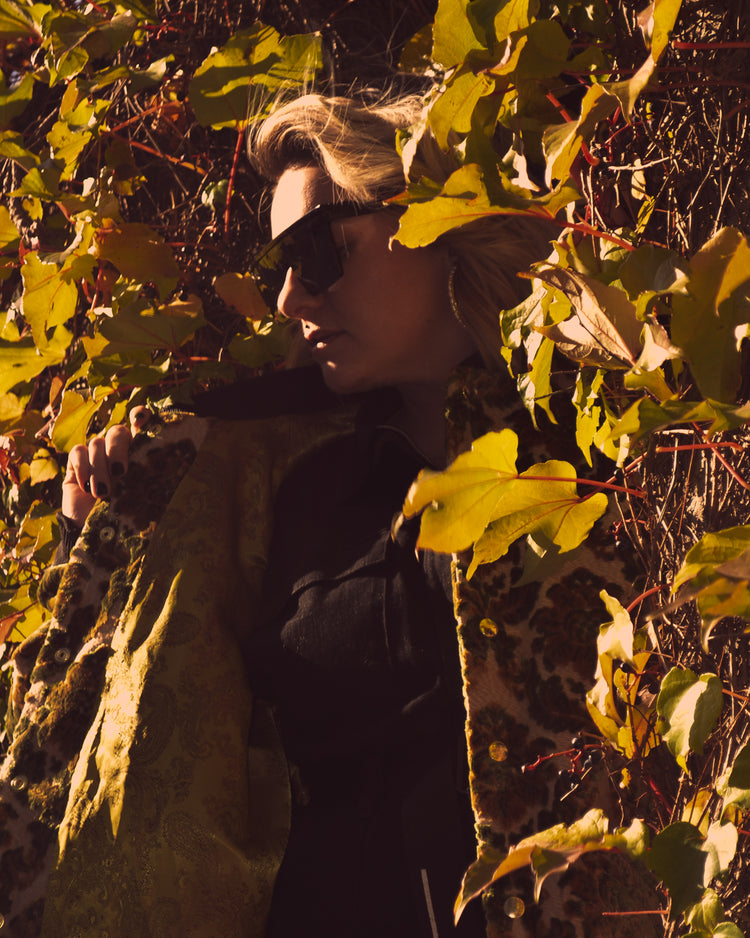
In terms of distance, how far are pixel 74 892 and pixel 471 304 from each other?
1.04 meters

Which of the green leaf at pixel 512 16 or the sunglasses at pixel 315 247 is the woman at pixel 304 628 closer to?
the sunglasses at pixel 315 247

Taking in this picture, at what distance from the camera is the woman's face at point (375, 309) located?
141cm

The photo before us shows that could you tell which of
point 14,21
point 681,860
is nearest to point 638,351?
point 681,860

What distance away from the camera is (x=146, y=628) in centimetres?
145

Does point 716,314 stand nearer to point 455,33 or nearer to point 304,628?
point 455,33

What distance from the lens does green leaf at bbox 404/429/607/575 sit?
63 centimetres

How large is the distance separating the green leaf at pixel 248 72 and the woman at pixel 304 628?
2.3 inches

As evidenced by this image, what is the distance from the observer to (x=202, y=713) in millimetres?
1386

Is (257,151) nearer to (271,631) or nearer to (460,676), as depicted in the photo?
(271,631)

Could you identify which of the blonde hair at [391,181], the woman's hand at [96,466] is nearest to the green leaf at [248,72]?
the blonde hair at [391,181]

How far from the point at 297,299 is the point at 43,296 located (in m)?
0.44

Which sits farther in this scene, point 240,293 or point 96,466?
point 240,293

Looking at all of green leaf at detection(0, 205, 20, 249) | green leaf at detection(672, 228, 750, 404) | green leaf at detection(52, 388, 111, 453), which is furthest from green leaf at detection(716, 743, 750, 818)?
green leaf at detection(0, 205, 20, 249)

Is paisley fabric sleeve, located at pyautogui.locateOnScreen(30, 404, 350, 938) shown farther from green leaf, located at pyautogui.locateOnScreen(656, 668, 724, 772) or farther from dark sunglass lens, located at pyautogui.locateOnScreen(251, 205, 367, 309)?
green leaf, located at pyautogui.locateOnScreen(656, 668, 724, 772)
